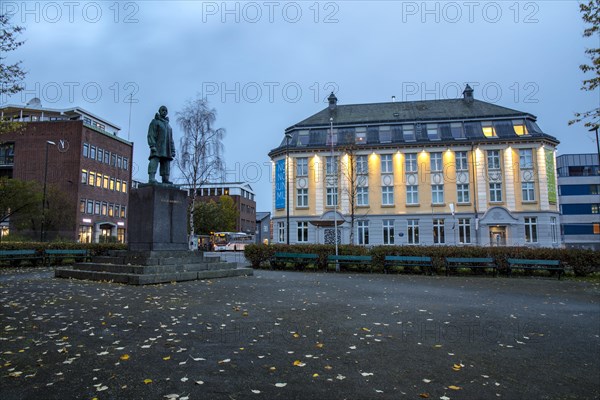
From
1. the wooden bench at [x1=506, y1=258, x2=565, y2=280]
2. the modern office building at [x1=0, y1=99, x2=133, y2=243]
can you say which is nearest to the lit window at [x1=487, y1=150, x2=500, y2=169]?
the wooden bench at [x1=506, y1=258, x2=565, y2=280]

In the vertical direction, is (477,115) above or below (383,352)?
above

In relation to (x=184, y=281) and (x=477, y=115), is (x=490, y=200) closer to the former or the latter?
(x=477, y=115)

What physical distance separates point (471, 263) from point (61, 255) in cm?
2225

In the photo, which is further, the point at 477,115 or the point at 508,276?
the point at 477,115

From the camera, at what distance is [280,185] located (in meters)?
42.9

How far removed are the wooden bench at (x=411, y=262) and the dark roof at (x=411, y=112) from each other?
85.7 ft

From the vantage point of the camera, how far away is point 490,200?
39438 mm

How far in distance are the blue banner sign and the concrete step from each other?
26.9m

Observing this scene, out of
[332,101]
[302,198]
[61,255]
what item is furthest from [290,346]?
[332,101]

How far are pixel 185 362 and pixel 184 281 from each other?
8.90 meters

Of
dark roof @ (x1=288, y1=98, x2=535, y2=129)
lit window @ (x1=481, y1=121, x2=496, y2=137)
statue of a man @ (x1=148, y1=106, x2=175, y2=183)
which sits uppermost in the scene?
dark roof @ (x1=288, y1=98, x2=535, y2=129)

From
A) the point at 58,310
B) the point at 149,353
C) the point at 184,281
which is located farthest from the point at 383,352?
the point at 184,281

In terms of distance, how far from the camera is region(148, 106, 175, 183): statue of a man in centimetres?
1602

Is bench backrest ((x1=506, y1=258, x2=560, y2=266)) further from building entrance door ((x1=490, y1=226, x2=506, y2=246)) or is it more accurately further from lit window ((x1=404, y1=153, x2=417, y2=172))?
lit window ((x1=404, y1=153, x2=417, y2=172))
